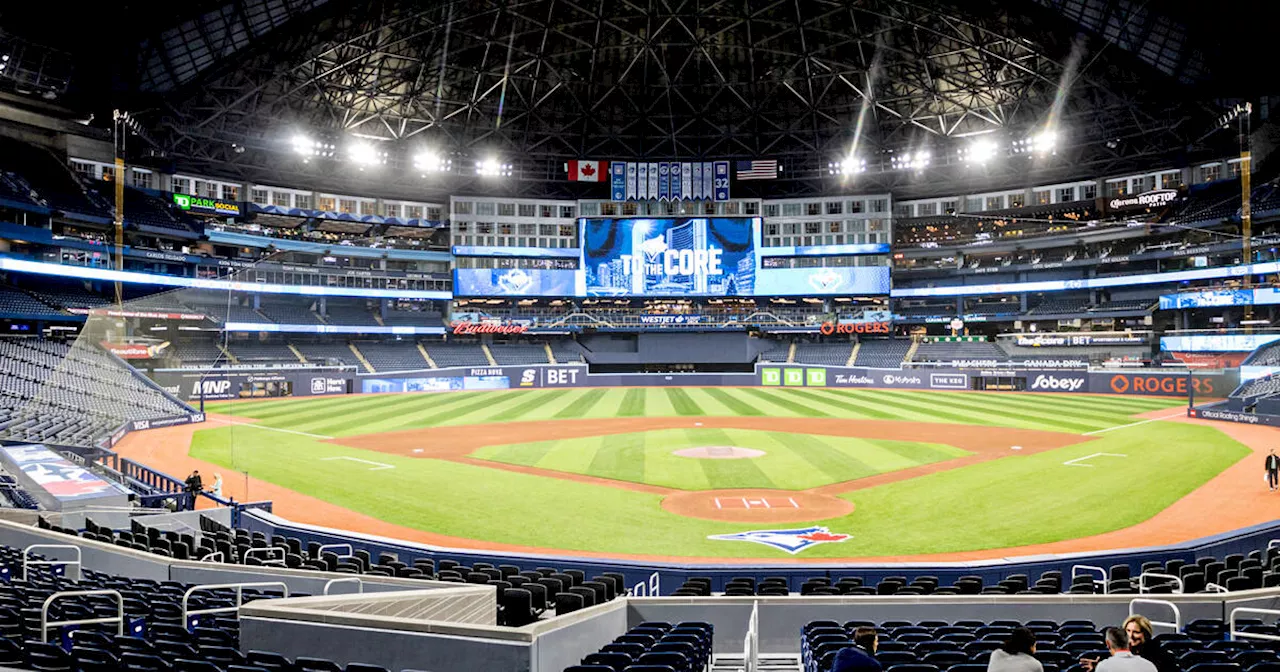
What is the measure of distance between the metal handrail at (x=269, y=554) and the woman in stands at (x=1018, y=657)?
42.0 ft

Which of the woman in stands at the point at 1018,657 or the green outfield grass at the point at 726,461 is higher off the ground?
the woman in stands at the point at 1018,657

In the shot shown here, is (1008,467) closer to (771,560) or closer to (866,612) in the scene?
(771,560)

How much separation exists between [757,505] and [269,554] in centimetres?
1369

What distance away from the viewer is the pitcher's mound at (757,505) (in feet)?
70.1

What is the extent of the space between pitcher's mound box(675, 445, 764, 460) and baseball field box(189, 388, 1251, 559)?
209 millimetres

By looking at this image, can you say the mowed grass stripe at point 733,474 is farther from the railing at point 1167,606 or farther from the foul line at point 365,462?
the railing at point 1167,606

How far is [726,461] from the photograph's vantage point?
30266mm

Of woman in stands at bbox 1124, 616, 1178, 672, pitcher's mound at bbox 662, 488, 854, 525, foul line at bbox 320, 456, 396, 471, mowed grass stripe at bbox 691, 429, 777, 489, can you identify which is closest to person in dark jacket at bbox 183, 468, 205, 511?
foul line at bbox 320, 456, 396, 471

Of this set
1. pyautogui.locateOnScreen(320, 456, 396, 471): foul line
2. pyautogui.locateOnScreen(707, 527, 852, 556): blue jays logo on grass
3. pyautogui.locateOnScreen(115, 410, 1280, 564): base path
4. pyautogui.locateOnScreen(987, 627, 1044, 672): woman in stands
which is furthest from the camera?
pyautogui.locateOnScreen(320, 456, 396, 471): foul line

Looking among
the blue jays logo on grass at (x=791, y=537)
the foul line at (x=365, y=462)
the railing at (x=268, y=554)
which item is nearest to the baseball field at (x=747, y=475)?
the blue jays logo on grass at (x=791, y=537)

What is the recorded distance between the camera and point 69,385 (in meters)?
31.5

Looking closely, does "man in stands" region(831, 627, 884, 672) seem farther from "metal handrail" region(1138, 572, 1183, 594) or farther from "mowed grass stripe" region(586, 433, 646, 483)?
"mowed grass stripe" region(586, 433, 646, 483)

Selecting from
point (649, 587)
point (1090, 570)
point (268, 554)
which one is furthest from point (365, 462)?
point (1090, 570)

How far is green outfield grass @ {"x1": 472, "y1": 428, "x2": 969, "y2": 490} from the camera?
87.7 feet
